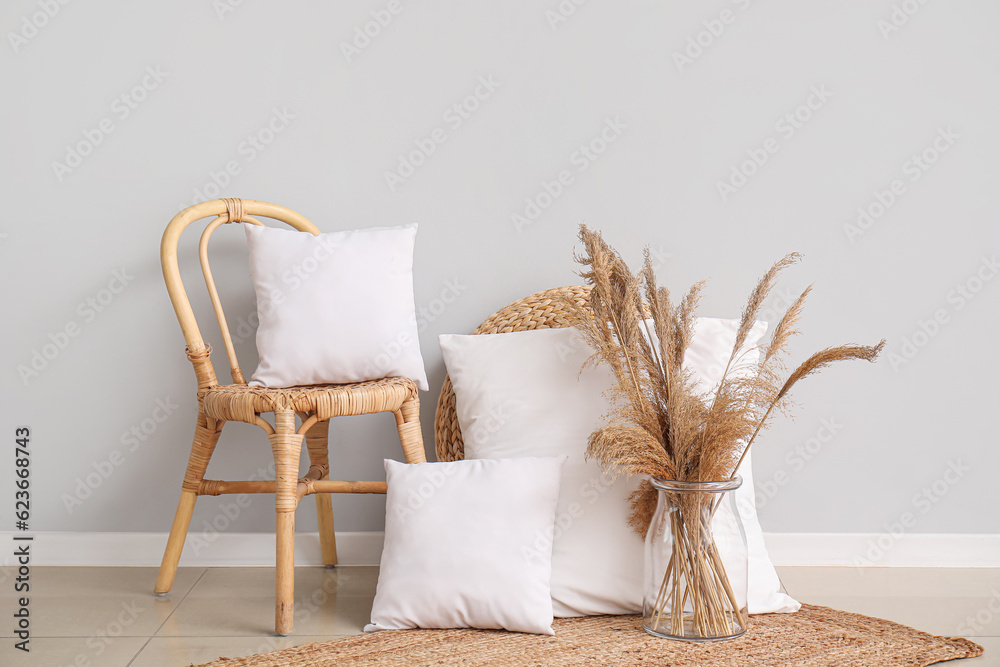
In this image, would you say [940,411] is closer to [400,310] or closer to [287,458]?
[400,310]

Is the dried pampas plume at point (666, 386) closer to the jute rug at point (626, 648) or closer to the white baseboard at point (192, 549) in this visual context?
the jute rug at point (626, 648)

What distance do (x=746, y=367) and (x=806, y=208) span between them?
59cm

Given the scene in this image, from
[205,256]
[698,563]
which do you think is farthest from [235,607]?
[698,563]

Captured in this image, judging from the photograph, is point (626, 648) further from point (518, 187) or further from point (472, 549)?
point (518, 187)

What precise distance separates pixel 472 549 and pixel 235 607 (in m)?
0.60

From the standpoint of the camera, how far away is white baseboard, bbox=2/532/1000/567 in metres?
1.91

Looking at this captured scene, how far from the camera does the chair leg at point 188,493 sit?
166 cm

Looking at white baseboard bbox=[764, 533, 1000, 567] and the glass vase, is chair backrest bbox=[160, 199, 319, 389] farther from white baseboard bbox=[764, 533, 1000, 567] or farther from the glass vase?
white baseboard bbox=[764, 533, 1000, 567]

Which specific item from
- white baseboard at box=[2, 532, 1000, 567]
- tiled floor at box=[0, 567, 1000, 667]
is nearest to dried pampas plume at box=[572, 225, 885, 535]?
tiled floor at box=[0, 567, 1000, 667]

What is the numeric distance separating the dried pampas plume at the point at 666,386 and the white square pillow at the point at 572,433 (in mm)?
102

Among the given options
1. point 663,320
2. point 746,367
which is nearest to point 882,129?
point 746,367

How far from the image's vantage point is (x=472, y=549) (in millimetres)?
1404

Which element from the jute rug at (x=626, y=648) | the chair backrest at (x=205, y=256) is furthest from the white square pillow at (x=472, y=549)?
the chair backrest at (x=205, y=256)

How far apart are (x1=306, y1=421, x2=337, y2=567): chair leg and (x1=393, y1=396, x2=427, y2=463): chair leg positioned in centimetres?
29
